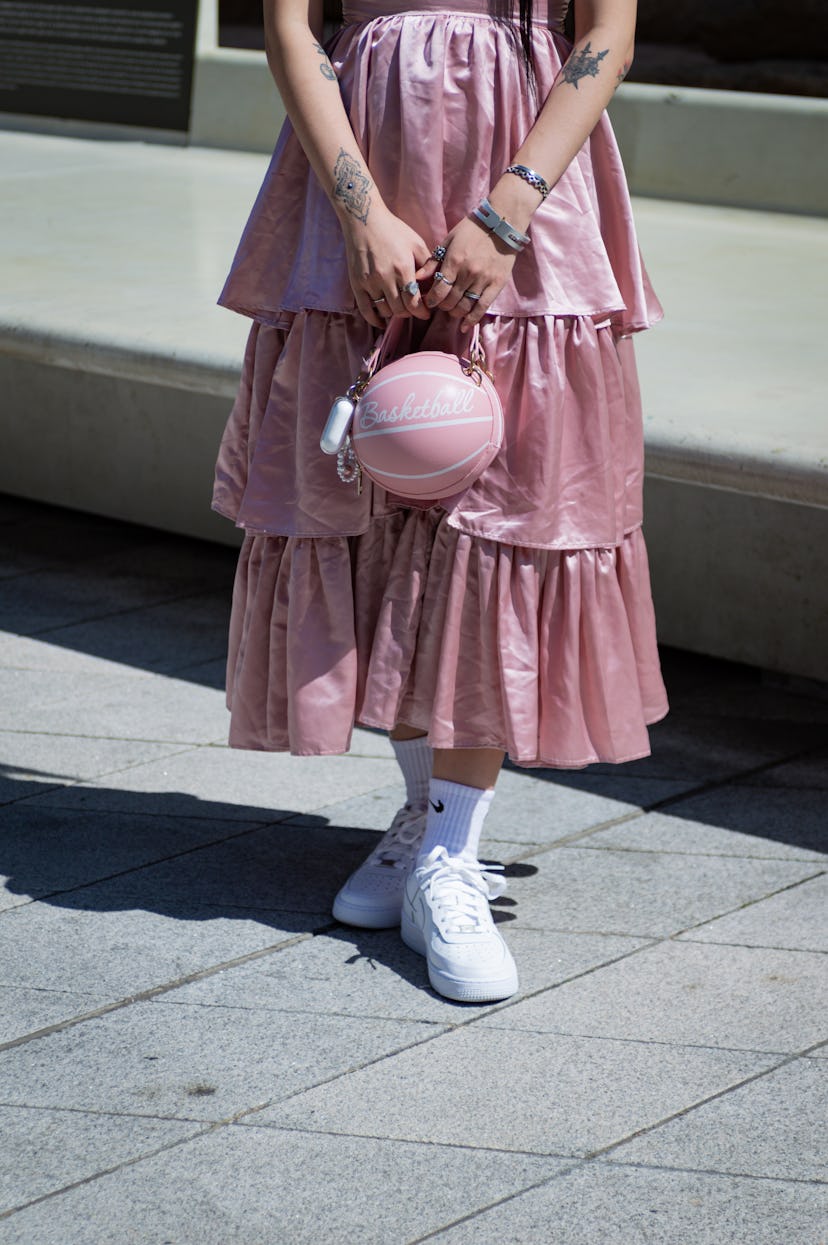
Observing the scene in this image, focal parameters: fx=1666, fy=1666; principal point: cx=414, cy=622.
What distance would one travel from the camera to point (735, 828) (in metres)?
2.88

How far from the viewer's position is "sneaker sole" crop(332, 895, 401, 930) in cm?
248

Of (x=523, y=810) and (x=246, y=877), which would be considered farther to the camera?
(x=523, y=810)

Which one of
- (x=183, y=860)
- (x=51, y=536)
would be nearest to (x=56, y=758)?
(x=183, y=860)

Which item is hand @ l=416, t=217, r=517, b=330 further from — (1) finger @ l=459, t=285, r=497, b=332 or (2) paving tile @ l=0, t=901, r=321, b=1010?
(2) paving tile @ l=0, t=901, r=321, b=1010

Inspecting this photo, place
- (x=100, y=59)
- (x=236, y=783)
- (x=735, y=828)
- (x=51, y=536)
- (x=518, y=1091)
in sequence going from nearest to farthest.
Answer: (x=518, y=1091) < (x=735, y=828) < (x=236, y=783) < (x=51, y=536) < (x=100, y=59)

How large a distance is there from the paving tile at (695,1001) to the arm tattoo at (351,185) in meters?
1.09

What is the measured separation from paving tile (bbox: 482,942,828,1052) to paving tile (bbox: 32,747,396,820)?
31.0 inches

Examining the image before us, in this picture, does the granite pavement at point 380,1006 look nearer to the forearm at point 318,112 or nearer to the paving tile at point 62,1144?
the paving tile at point 62,1144

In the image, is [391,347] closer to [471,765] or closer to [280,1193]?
[471,765]

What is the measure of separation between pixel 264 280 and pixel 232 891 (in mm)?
933

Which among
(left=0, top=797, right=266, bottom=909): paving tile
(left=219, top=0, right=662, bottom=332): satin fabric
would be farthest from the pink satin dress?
(left=0, top=797, right=266, bottom=909): paving tile

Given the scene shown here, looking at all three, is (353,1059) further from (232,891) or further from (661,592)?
(661,592)

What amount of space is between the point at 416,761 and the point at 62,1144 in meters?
0.87

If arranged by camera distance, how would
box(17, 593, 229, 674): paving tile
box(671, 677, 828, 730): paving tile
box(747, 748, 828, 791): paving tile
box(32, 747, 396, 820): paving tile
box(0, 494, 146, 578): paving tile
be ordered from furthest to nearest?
1. box(0, 494, 146, 578): paving tile
2. box(17, 593, 229, 674): paving tile
3. box(671, 677, 828, 730): paving tile
4. box(747, 748, 828, 791): paving tile
5. box(32, 747, 396, 820): paving tile
